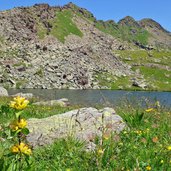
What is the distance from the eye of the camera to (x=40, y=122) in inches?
453

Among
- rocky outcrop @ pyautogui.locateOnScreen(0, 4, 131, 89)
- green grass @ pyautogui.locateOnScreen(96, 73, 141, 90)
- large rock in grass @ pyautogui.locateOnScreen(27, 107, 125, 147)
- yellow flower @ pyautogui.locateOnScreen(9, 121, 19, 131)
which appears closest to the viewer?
yellow flower @ pyautogui.locateOnScreen(9, 121, 19, 131)

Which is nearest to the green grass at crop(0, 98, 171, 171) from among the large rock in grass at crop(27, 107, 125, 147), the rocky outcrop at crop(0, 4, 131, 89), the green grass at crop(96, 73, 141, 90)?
the large rock in grass at crop(27, 107, 125, 147)

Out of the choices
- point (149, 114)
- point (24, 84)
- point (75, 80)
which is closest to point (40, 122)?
point (149, 114)

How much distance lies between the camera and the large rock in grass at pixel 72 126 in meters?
9.80

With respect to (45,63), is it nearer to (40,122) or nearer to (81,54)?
(81,54)

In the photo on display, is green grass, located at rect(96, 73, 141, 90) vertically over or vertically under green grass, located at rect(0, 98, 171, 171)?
over

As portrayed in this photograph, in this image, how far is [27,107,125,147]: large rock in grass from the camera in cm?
980

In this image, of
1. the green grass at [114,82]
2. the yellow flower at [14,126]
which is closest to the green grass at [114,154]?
the yellow flower at [14,126]

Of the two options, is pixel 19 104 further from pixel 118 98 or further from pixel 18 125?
pixel 118 98

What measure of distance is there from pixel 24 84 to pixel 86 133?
5471 inches

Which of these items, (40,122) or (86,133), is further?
(40,122)

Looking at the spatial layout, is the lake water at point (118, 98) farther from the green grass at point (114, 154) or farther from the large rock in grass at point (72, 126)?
the green grass at point (114, 154)

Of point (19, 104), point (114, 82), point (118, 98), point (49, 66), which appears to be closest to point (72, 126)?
point (19, 104)

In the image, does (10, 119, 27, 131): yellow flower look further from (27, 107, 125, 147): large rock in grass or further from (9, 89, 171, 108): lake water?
(9, 89, 171, 108): lake water
